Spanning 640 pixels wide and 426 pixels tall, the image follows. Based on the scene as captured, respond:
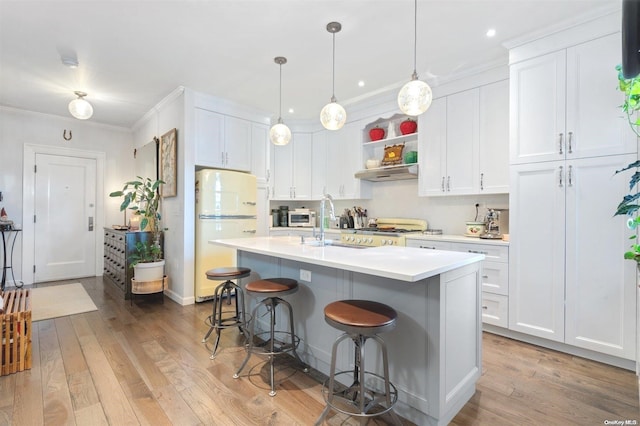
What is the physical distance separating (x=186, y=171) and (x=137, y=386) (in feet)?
8.31

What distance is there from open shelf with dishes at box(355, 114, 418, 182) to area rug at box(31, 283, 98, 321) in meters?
3.92

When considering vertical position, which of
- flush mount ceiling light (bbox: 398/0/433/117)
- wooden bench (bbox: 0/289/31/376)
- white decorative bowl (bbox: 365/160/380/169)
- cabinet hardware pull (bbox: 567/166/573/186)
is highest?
flush mount ceiling light (bbox: 398/0/433/117)

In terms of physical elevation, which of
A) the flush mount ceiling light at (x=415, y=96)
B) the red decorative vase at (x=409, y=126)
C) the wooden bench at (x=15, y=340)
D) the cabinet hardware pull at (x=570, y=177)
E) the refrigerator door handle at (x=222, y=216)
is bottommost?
the wooden bench at (x=15, y=340)

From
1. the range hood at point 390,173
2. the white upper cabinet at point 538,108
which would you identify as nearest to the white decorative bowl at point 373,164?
the range hood at point 390,173

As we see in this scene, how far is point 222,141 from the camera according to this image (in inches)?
168

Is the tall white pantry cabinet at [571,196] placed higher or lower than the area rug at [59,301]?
higher

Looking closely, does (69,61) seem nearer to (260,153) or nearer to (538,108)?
(260,153)

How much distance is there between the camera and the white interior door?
16.0ft

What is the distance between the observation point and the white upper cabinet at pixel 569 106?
235cm

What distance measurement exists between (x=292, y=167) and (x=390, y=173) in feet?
6.28

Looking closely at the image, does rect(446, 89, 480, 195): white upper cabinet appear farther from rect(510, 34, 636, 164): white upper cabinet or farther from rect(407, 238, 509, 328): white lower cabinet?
rect(407, 238, 509, 328): white lower cabinet

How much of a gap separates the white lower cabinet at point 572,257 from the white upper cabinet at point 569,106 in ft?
0.40

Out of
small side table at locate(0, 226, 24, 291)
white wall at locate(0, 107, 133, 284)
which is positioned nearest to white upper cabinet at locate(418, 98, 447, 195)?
white wall at locate(0, 107, 133, 284)

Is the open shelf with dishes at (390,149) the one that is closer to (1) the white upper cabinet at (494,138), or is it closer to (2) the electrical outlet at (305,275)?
(1) the white upper cabinet at (494,138)
